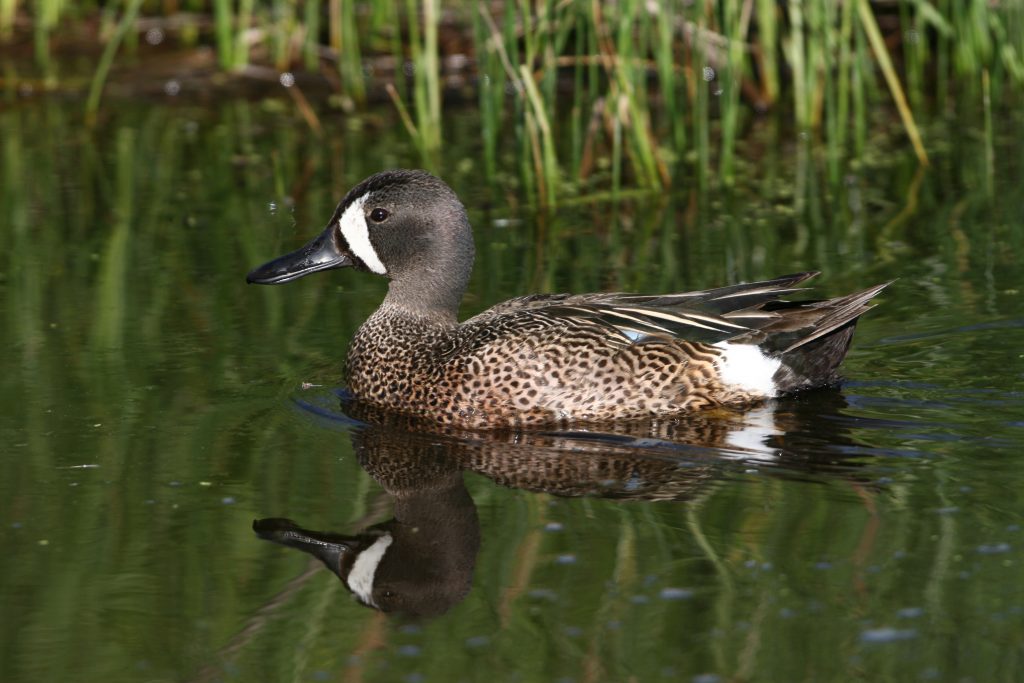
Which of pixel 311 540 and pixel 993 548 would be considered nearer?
pixel 993 548

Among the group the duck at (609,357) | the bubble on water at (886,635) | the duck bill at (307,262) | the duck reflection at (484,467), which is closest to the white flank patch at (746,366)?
the duck at (609,357)

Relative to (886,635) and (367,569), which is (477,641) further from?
(886,635)

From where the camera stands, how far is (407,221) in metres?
7.08

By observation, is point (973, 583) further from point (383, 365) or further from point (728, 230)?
point (728, 230)

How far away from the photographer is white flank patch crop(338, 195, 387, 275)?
7094mm

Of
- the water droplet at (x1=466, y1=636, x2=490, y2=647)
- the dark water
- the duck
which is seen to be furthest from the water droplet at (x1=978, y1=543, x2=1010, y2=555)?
the duck

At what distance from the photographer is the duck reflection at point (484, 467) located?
16.5ft

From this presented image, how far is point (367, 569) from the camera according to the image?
502 cm

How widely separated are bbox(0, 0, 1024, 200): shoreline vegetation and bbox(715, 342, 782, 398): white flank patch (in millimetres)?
2347

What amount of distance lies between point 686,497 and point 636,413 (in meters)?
1.09

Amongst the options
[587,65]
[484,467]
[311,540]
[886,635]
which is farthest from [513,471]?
[587,65]

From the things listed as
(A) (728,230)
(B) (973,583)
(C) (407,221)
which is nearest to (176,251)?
(C) (407,221)

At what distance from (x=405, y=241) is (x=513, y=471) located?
5.00 feet

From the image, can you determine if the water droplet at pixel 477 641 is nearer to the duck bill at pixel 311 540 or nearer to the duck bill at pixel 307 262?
the duck bill at pixel 311 540
